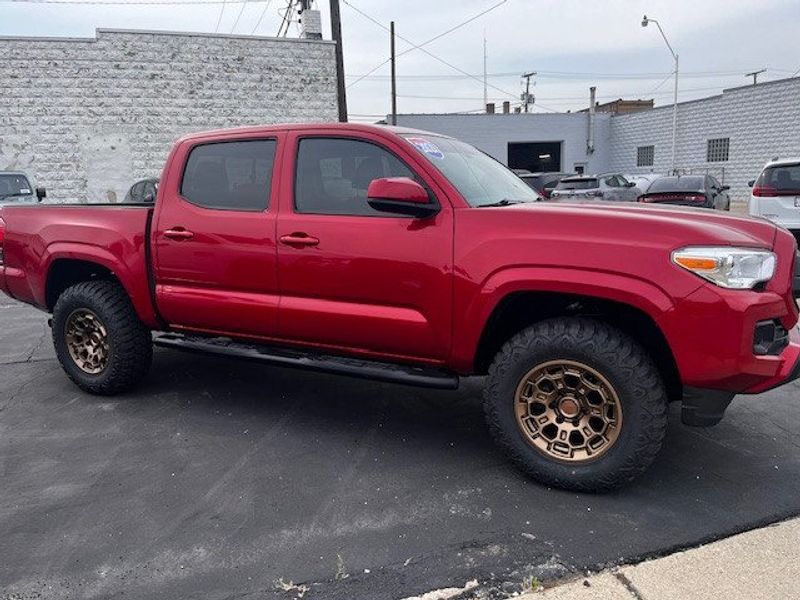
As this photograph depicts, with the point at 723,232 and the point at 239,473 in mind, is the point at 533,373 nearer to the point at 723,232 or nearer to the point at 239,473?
the point at 723,232

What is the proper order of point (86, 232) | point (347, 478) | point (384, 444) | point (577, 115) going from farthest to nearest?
point (577, 115)
point (86, 232)
point (384, 444)
point (347, 478)

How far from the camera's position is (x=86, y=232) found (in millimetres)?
4730

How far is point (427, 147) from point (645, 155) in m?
36.1

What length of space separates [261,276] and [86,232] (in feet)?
5.34

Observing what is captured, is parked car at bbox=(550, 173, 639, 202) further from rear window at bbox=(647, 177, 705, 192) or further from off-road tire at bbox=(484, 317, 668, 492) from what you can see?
off-road tire at bbox=(484, 317, 668, 492)

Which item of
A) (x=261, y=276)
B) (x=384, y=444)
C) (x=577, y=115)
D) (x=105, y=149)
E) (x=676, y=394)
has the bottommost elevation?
(x=384, y=444)

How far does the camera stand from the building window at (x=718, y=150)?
30766mm

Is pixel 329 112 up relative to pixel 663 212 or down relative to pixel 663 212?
up

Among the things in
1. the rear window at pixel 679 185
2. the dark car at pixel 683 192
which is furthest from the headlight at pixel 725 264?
the rear window at pixel 679 185

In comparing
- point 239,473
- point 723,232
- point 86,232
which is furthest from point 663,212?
point 86,232

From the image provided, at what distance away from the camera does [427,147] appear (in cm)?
383

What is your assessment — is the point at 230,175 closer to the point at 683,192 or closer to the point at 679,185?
the point at 683,192

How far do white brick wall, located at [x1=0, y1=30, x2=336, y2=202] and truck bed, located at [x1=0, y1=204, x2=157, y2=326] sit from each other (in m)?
13.5

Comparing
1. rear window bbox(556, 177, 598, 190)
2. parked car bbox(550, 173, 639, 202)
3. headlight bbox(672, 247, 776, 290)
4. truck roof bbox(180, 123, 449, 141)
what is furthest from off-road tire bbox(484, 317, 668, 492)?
rear window bbox(556, 177, 598, 190)
